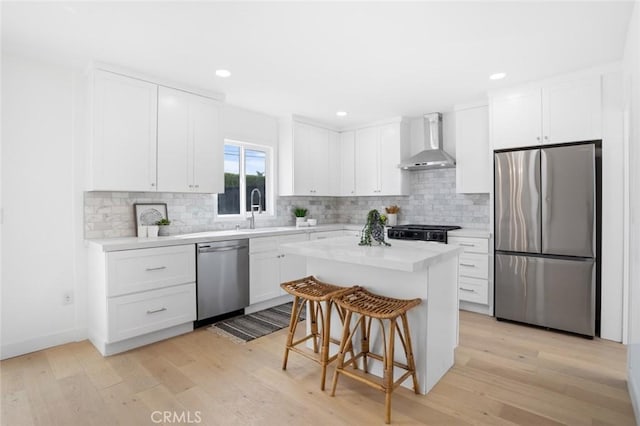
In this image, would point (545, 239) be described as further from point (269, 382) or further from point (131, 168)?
point (131, 168)

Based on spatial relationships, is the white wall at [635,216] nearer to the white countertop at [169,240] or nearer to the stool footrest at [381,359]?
the stool footrest at [381,359]

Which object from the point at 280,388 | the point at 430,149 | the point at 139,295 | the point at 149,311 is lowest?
the point at 280,388

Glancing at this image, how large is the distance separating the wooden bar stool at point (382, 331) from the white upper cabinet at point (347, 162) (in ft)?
10.3

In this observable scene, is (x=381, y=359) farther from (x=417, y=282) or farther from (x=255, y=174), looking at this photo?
(x=255, y=174)

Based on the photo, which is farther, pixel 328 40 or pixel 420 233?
pixel 420 233

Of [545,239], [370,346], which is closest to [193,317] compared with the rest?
[370,346]

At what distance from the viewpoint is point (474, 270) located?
390 cm

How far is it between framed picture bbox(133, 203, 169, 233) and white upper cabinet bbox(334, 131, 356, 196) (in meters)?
2.73

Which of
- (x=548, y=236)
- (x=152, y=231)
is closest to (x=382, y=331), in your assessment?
(x=548, y=236)

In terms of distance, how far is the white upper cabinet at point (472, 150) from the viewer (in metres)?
4.12

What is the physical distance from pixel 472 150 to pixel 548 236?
135 cm

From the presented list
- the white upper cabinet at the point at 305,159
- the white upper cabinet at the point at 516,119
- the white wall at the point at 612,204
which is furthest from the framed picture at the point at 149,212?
the white wall at the point at 612,204

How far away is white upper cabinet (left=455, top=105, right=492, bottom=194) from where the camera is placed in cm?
412

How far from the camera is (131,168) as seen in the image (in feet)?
10.6
